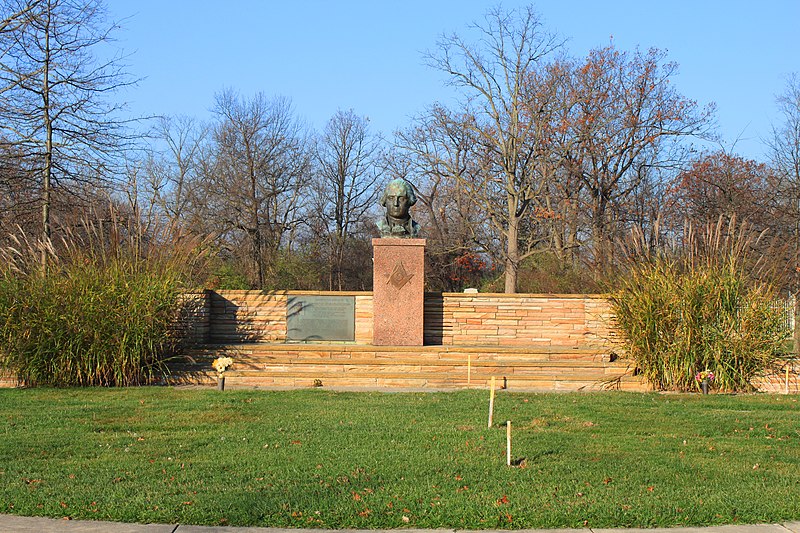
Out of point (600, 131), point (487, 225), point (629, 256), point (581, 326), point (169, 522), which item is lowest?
point (169, 522)

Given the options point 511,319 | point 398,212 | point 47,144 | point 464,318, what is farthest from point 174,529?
point 47,144

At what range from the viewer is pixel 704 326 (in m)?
12.9

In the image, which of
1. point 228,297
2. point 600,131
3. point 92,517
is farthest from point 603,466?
point 600,131

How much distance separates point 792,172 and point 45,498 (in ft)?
88.3

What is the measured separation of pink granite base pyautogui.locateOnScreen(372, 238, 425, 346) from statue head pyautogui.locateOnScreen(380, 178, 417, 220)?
750 millimetres

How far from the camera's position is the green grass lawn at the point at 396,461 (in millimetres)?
6031

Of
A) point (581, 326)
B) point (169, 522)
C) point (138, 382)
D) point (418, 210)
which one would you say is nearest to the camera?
point (169, 522)

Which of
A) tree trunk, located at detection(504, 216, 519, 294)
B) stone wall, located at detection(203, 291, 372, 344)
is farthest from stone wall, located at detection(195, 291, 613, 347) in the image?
tree trunk, located at detection(504, 216, 519, 294)

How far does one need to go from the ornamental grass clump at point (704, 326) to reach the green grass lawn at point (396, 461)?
1276 millimetres

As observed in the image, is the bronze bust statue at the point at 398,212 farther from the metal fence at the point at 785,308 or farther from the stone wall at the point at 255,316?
the metal fence at the point at 785,308

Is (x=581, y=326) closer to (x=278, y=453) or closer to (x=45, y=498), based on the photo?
(x=278, y=453)

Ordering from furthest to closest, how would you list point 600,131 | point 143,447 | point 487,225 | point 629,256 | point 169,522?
point 487,225, point 600,131, point 629,256, point 143,447, point 169,522

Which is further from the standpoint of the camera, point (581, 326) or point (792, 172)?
point (792, 172)

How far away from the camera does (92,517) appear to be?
5.91 metres
